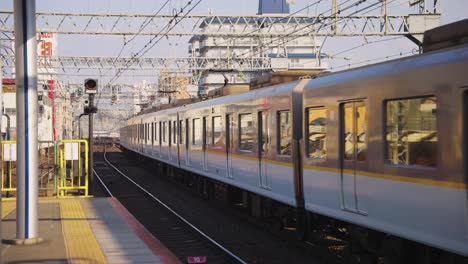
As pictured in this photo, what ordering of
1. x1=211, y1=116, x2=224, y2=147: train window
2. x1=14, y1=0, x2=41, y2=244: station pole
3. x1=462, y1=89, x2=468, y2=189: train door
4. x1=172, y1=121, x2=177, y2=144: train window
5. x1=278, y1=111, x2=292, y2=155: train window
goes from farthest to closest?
x1=172, y1=121, x2=177, y2=144: train window → x1=211, y1=116, x2=224, y2=147: train window → x1=278, y1=111, x2=292, y2=155: train window → x1=14, y1=0, x2=41, y2=244: station pole → x1=462, y1=89, x2=468, y2=189: train door

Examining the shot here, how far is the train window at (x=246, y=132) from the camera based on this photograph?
13.4 m

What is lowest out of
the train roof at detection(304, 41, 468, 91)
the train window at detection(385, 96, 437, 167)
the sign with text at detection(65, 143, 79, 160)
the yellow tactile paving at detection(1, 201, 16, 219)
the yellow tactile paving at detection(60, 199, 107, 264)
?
the yellow tactile paving at detection(60, 199, 107, 264)

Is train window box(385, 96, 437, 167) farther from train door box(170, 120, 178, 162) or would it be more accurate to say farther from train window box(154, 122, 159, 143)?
train window box(154, 122, 159, 143)

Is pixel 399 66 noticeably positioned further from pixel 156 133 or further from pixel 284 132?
pixel 156 133

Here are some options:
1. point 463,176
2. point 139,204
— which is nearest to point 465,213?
point 463,176

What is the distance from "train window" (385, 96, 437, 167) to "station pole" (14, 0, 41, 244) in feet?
17.7

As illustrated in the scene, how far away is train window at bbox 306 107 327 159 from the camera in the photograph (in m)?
9.58

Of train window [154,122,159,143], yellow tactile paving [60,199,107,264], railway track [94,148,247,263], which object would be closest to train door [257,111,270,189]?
railway track [94,148,247,263]

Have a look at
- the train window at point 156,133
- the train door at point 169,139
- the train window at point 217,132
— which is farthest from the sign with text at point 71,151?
the train window at point 156,133

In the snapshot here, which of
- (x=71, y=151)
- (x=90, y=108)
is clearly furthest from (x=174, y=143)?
(x=71, y=151)

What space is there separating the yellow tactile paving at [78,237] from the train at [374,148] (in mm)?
3297

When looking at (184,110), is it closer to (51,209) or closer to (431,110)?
(51,209)

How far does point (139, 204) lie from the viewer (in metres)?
19.0

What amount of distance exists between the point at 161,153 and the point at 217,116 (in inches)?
409
